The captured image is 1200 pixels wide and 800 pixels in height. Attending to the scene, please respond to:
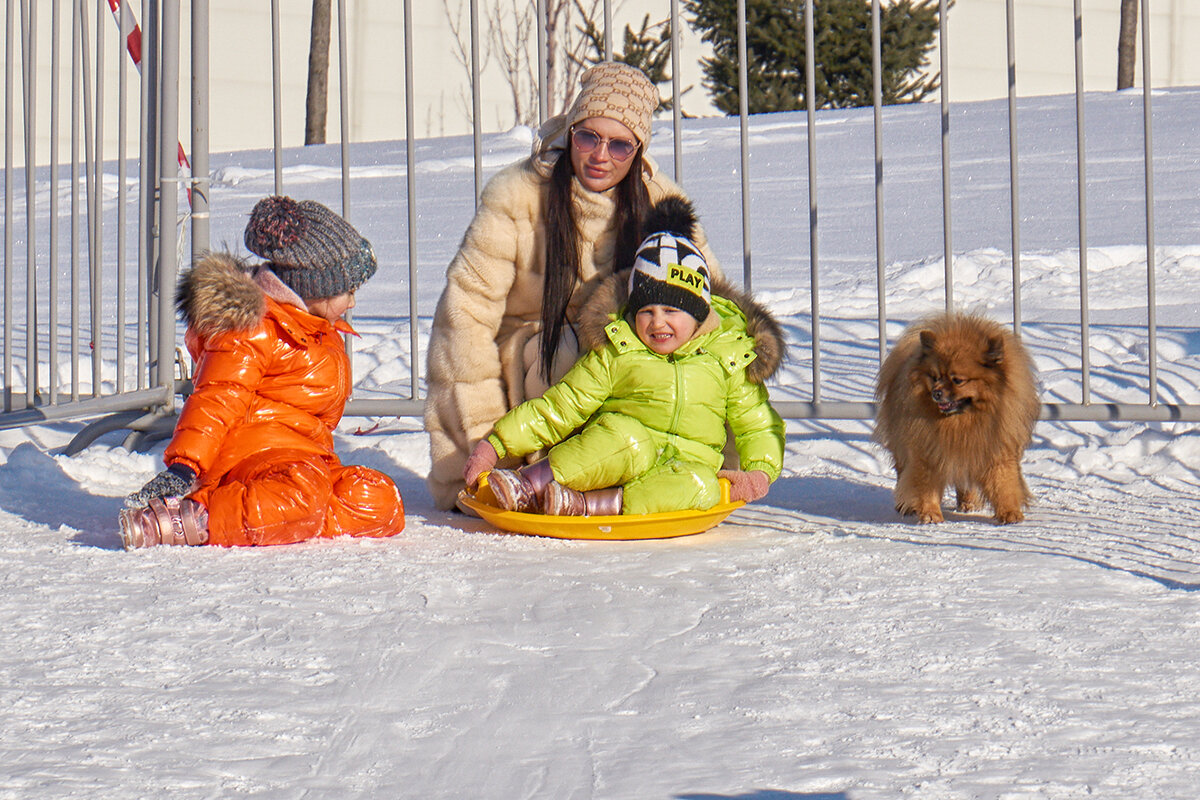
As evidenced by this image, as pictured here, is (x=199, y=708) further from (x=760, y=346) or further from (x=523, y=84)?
(x=523, y=84)

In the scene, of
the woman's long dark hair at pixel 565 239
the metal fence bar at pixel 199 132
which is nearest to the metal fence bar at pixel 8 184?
the metal fence bar at pixel 199 132

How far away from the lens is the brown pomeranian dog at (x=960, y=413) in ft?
11.7

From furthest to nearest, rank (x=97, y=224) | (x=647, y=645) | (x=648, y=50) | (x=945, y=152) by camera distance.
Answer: (x=648, y=50) → (x=97, y=224) → (x=945, y=152) → (x=647, y=645)

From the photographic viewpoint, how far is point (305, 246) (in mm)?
3604

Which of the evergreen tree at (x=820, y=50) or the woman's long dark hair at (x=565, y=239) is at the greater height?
the evergreen tree at (x=820, y=50)

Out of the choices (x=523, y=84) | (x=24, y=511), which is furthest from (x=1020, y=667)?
(x=523, y=84)

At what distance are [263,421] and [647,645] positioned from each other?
1506 millimetres

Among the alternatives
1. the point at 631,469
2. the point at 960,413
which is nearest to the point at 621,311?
the point at 631,469

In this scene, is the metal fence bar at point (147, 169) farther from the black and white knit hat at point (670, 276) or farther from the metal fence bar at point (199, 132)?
the black and white knit hat at point (670, 276)

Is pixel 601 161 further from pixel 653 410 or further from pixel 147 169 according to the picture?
pixel 147 169

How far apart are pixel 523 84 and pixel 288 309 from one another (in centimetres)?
1338

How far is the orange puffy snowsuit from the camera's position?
3361mm

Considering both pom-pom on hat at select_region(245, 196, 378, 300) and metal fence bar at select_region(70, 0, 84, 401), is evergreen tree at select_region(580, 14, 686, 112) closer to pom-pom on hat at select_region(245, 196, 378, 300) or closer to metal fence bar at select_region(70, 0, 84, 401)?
metal fence bar at select_region(70, 0, 84, 401)

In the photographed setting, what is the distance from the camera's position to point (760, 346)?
3.76 metres
